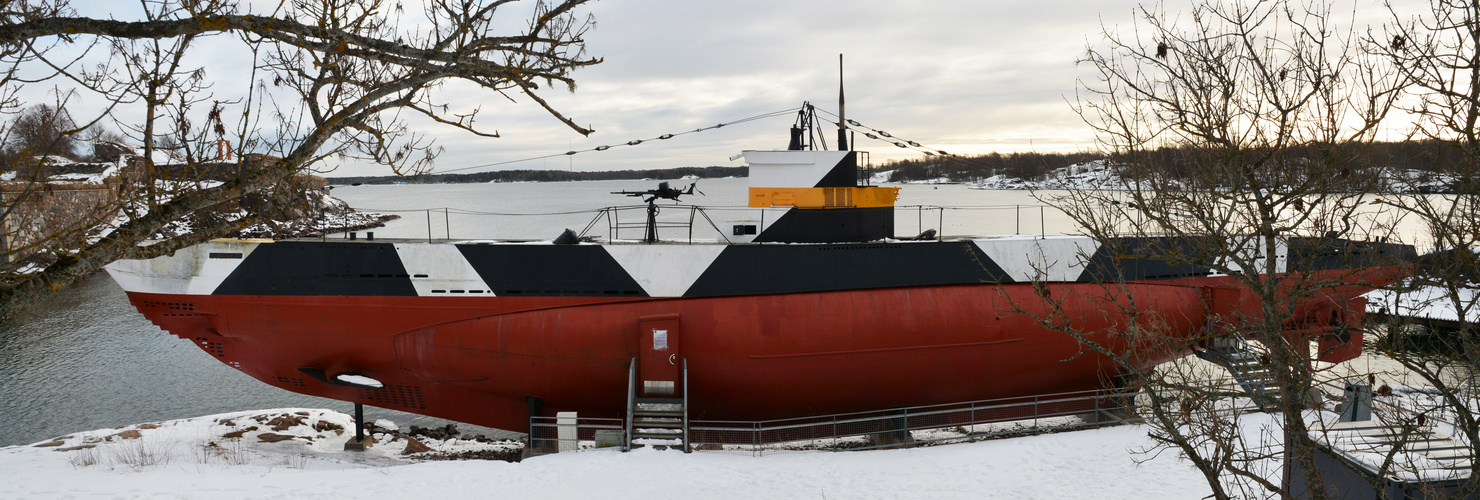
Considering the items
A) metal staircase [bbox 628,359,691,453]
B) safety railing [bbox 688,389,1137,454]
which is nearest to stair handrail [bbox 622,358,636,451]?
metal staircase [bbox 628,359,691,453]

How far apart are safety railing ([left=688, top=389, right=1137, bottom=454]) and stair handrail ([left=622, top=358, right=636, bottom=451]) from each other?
1.18m

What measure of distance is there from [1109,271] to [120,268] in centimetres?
1651

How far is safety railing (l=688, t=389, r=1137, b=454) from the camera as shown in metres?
12.4

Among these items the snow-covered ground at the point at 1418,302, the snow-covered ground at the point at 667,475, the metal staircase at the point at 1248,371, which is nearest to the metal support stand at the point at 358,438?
the snow-covered ground at the point at 667,475

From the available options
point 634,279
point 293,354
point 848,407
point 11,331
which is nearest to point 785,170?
point 634,279

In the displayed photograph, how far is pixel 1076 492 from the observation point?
9.84 meters

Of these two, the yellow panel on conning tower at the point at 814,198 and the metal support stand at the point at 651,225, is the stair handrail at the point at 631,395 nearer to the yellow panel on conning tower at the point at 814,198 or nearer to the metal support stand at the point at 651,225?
the metal support stand at the point at 651,225

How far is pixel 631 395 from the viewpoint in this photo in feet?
36.2

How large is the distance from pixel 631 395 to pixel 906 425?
15.7 ft

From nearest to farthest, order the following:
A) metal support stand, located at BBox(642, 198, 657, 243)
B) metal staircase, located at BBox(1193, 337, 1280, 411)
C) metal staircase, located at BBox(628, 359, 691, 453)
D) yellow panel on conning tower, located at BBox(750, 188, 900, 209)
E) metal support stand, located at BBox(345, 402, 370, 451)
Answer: metal staircase, located at BBox(1193, 337, 1280, 411)
metal staircase, located at BBox(628, 359, 691, 453)
metal support stand, located at BBox(642, 198, 657, 243)
yellow panel on conning tower, located at BBox(750, 188, 900, 209)
metal support stand, located at BBox(345, 402, 370, 451)

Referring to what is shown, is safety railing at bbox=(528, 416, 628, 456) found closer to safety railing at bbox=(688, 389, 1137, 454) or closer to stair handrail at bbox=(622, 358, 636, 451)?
stair handrail at bbox=(622, 358, 636, 451)

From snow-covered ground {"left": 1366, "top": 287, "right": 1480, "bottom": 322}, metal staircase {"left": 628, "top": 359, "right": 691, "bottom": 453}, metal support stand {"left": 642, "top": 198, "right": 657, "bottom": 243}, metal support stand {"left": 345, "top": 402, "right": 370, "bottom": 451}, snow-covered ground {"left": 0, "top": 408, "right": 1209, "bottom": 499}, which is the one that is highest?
metal support stand {"left": 642, "top": 198, "right": 657, "bottom": 243}

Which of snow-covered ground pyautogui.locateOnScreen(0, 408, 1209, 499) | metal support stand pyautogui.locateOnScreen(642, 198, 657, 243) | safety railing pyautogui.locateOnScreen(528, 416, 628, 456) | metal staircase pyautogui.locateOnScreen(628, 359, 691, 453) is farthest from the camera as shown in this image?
metal support stand pyautogui.locateOnScreen(642, 198, 657, 243)

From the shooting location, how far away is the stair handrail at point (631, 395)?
10672 mm
